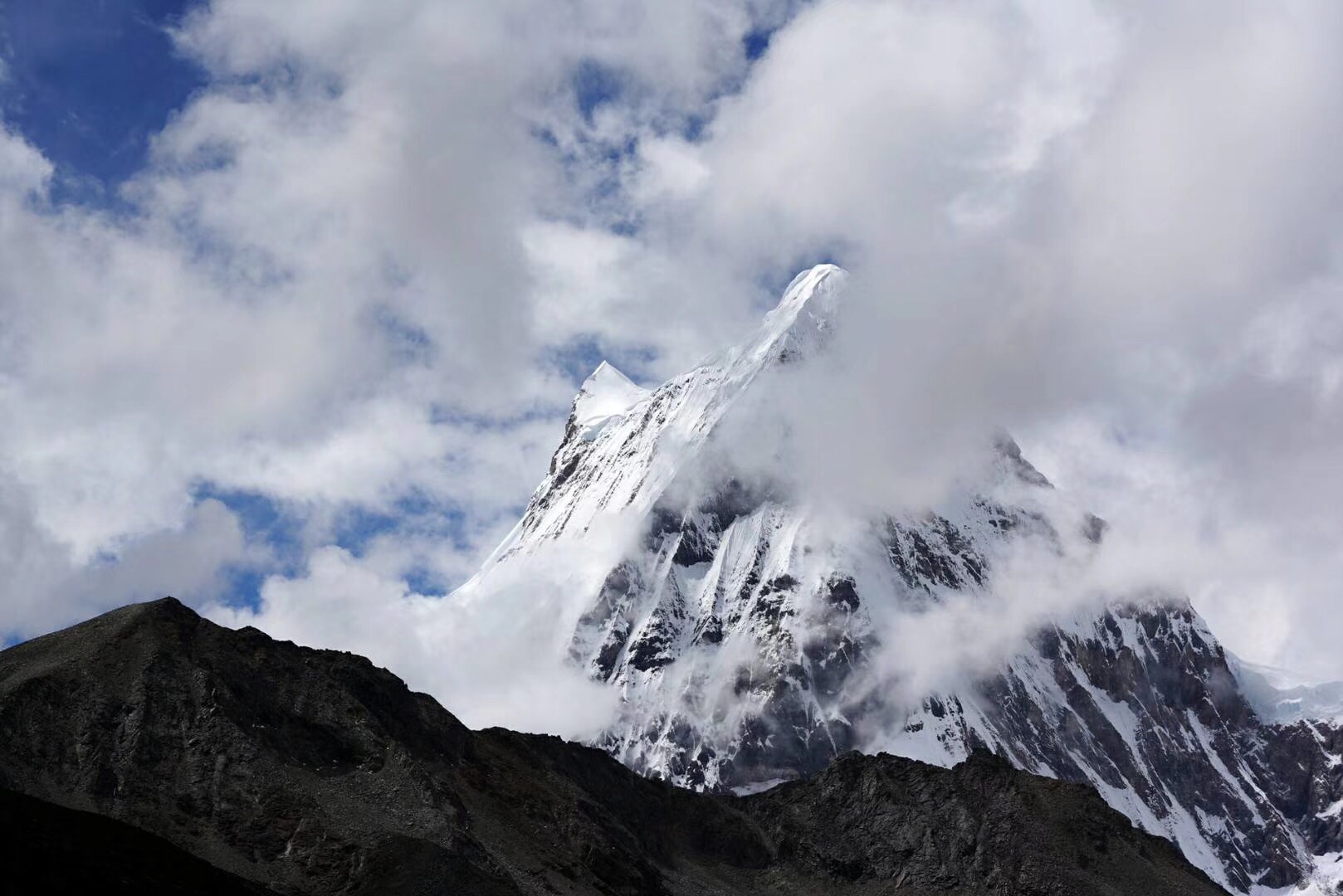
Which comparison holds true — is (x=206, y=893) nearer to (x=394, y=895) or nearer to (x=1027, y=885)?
(x=394, y=895)

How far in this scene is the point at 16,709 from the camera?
14600 centimetres

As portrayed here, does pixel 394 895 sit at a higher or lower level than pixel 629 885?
lower

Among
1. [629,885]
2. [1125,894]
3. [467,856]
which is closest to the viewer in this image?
[467,856]

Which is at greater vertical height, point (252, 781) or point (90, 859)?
point (252, 781)

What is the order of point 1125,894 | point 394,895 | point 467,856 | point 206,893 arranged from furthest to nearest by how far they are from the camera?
point 1125,894
point 467,856
point 394,895
point 206,893

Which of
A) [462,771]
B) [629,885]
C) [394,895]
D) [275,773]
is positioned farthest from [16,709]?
[629,885]

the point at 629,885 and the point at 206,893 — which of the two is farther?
the point at 629,885

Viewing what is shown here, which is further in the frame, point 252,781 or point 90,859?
point 252,781

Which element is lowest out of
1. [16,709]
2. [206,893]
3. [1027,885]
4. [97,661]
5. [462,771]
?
[206,893]

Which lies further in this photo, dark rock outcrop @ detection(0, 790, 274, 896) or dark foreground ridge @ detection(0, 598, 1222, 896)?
dark foreground ridge @ detection(0, 598, 1222, 896)

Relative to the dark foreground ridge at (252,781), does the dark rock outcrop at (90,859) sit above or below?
below

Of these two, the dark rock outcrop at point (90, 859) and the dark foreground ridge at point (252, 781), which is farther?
the dark foreground ridge at point (252, 781)

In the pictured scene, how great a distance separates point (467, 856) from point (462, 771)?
31876mm

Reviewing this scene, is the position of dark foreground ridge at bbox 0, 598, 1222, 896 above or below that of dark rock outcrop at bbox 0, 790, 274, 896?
above
